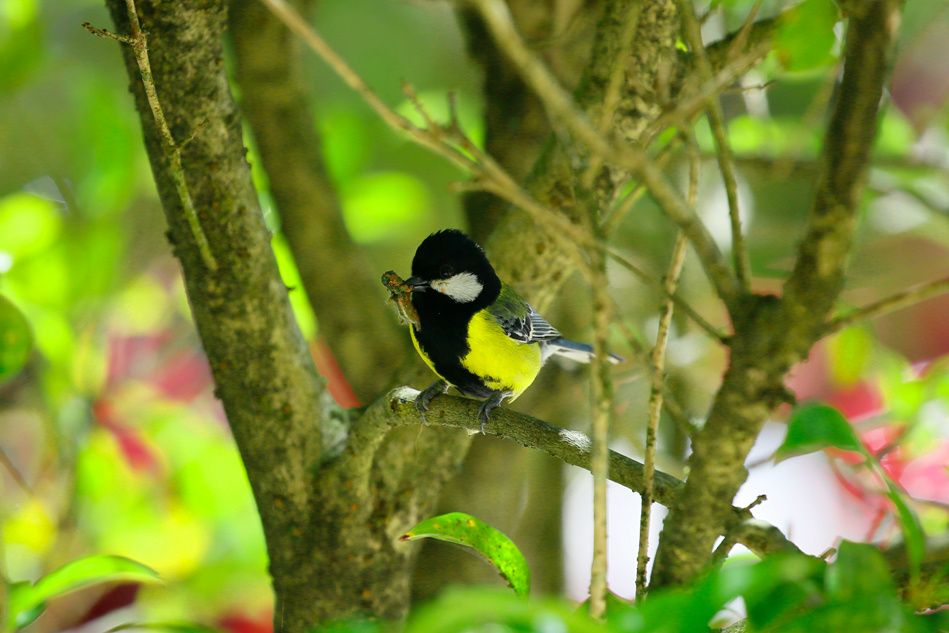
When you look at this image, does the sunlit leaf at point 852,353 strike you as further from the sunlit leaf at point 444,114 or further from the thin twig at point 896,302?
the thin twig at point 896,302

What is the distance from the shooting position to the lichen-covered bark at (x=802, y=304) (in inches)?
24.3

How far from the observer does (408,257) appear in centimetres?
244

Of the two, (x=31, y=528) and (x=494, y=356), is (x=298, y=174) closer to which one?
(x=494, y=356)

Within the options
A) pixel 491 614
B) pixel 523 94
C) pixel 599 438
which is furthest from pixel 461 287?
pixel 491 614

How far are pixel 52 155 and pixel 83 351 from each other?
75 centimetres

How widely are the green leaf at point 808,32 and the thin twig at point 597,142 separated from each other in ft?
0.80

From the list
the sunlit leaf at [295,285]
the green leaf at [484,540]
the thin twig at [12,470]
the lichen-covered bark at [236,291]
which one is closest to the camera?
the green leaf at [484,540]

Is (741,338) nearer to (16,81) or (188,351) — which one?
(16,81)

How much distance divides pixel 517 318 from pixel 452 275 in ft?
0.46

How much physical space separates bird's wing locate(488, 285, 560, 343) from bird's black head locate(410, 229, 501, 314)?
19 millimetres

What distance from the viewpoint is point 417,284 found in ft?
5.10

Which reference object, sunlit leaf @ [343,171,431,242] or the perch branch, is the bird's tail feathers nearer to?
sunlit leaf @ [343,171,431,242]

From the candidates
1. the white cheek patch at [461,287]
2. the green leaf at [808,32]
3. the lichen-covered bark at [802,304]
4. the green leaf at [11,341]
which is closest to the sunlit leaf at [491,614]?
the lichen-covered bark at [802,304]

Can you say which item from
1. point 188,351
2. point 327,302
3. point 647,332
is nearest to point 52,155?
point 188,351
